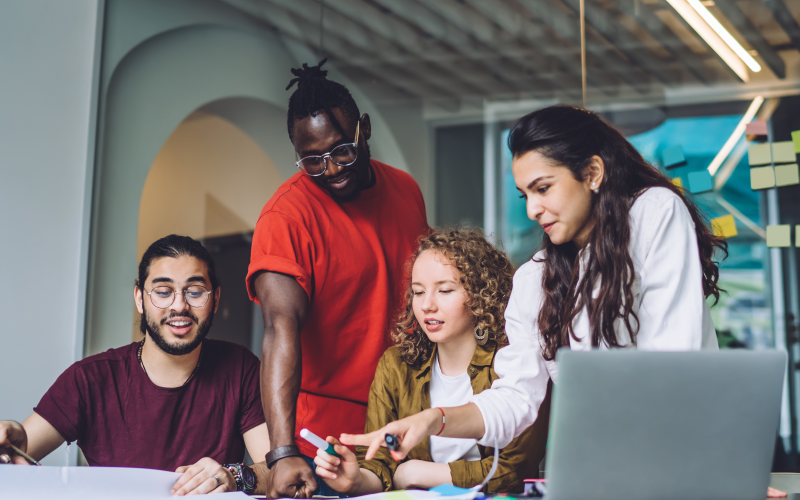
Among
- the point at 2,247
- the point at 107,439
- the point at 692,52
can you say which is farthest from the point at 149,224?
the point at 692,52

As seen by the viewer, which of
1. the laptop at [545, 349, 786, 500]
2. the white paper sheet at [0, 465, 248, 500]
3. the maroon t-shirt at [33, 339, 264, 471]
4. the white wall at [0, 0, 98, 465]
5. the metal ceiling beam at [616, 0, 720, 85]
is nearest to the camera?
the laptop at [545, 349, 786, 500]

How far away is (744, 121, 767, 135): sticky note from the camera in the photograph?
2786mm

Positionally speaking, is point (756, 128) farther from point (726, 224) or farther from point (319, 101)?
point (319, 101)

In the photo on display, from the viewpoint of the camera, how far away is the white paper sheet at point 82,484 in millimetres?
1050

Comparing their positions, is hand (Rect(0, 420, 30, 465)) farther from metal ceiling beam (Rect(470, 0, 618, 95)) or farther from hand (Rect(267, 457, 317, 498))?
metal ceiling beam (Rect(470, 0, 618, 95))

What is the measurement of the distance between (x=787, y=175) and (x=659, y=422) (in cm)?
230

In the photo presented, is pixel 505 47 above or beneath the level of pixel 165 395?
above

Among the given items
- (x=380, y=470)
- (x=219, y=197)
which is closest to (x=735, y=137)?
(x=380, y=470)

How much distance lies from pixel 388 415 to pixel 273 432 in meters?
0.32

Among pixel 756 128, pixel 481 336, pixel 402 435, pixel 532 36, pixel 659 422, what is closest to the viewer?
pixel 659 422

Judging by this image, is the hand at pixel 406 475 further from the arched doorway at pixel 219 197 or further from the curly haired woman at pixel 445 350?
the arched doorway at pixel 219 197

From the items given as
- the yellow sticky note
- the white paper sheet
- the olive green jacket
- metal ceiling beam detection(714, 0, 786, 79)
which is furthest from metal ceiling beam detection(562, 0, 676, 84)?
the white paper sheet

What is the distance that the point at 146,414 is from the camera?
173 cm

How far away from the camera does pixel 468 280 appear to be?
1.55m
